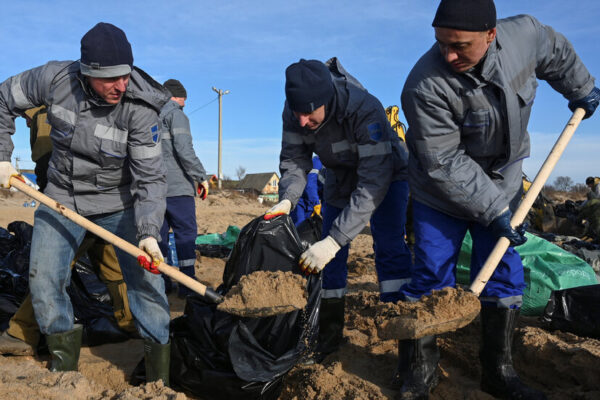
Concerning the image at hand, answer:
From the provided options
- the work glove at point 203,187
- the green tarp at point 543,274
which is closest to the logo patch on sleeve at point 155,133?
the work glove at point 203,187

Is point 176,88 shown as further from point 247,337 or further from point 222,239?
point 247,337

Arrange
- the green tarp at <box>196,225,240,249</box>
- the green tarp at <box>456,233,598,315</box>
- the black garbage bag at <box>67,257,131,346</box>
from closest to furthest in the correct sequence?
the black garbage bag at <box>67,257,131,346</box>
the green tarp at <box>456,233,598,315</box>
the green tarp at <box>196,225,240,249</box>

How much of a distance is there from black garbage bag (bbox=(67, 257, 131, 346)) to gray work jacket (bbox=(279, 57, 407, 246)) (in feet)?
4.82

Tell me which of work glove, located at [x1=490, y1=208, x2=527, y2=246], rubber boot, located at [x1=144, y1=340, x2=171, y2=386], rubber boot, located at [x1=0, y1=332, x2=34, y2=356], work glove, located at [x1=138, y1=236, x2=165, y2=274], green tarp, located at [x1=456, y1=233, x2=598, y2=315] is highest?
work glove, located at [x1=490, y1=208, x2=527, y2=246]

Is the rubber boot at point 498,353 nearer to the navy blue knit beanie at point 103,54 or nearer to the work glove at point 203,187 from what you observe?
the navy blue knit beanie at point 103,54

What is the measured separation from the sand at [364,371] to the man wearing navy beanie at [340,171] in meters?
0.27

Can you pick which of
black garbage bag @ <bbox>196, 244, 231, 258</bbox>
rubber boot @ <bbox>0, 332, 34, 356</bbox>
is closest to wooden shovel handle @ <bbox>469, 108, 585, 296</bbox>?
rubber boot @ <bbox>0, 332, 34, 356</bbox>

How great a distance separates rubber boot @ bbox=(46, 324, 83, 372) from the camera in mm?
2365

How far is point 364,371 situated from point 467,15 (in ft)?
6.03

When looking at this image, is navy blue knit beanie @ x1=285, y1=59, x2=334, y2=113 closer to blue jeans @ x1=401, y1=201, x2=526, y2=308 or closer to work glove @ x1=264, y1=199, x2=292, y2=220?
work glove @ x1=264, y1=199, x2=292, y2=220

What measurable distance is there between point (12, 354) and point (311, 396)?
5.86ft

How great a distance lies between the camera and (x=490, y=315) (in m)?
2.27

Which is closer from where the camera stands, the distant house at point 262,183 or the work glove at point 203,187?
the work glove at point 203,187

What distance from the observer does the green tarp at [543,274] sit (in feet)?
11.3
